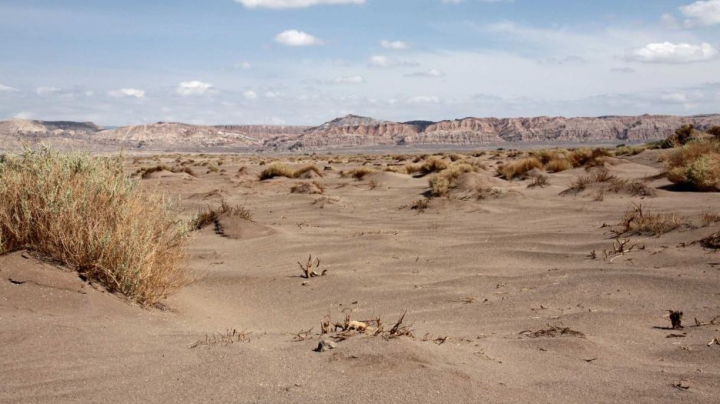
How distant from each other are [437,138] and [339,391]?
134448 mm

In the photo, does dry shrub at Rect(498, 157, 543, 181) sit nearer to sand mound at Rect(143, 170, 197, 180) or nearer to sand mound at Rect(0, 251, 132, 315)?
sand mound at Rect(143, 170, 197, 180)

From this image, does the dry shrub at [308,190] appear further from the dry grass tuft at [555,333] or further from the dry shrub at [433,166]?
the dry grass tuft at [555,333]

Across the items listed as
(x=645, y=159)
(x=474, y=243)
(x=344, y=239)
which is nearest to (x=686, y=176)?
(x=474, y=243)

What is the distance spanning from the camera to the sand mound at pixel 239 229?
9.37 m

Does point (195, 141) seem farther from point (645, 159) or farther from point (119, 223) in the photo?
point (119, 223)

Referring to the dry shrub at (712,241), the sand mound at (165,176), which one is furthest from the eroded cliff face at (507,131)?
the dry shrub at (712,241)

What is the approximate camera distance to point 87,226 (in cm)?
471

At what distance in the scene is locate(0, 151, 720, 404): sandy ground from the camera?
314 centimetres

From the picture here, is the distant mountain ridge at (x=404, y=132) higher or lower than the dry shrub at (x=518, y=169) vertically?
higher

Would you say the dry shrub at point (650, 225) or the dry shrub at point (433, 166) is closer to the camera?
the dry shrub at point (650, 225)

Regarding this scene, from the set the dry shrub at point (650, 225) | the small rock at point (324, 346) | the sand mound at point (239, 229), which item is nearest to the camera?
the small rock at point (324, 346)

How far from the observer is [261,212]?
13.0m

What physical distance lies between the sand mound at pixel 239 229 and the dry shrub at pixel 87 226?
3835 millimetres

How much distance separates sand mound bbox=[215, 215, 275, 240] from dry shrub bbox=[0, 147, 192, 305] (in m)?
3.83
